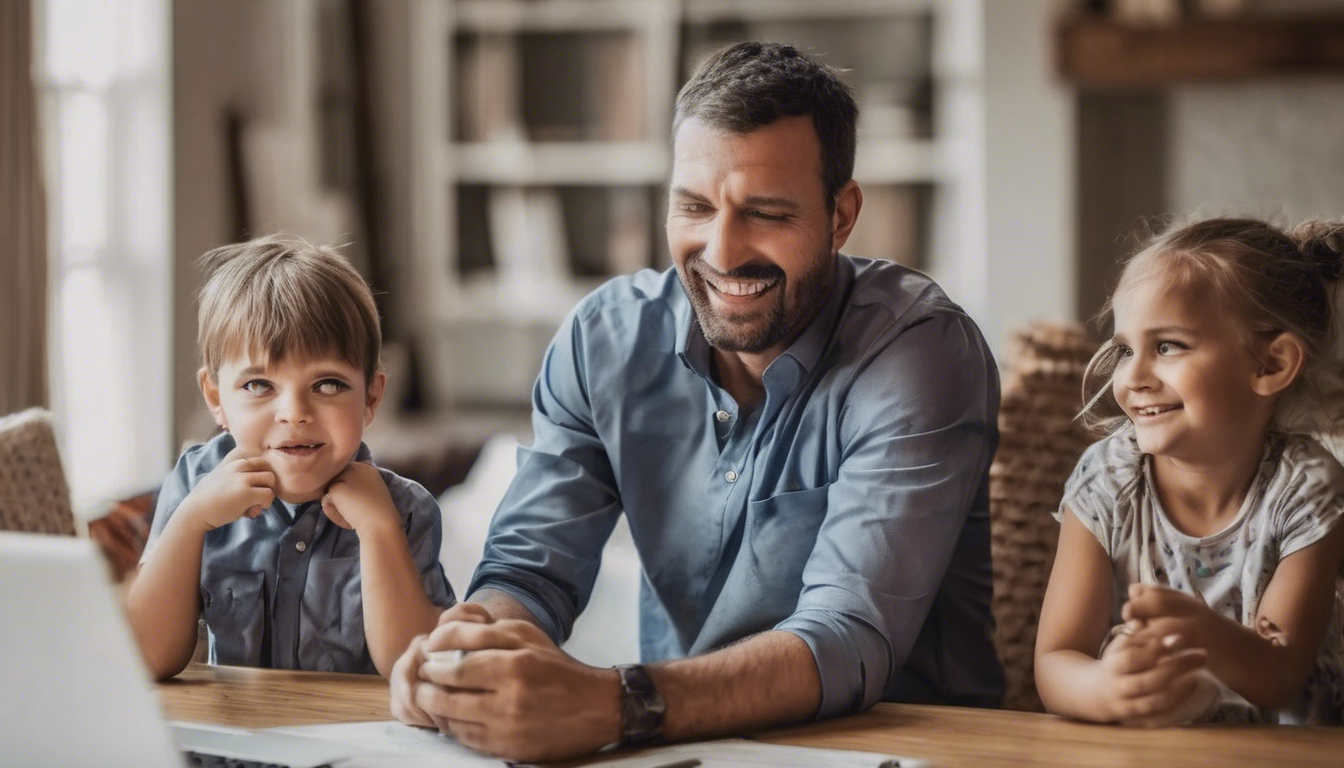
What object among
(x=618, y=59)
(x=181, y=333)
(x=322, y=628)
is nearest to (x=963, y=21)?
(x=618, y=59)

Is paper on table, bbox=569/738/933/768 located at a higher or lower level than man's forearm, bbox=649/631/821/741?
lower

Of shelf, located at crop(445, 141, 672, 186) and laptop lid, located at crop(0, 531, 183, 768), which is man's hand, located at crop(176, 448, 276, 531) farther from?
shelf, located at crop(445, 141, 672, 186)

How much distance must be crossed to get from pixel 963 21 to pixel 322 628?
3438mm

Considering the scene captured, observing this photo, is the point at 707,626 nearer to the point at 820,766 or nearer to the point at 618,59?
the point at 820,766

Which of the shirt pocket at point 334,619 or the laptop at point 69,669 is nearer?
the laptop at point 69,669

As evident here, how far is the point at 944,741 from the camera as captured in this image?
3.91 ft

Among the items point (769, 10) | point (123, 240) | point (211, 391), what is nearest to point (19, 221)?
point (123, 240)

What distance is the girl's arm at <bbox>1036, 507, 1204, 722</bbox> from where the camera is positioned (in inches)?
47.1

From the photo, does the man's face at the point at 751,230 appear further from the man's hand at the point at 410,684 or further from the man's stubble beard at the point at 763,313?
the man's hand at the point at 410,684

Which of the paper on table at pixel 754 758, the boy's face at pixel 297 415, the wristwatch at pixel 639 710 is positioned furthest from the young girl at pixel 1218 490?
the boy's face at pixel 297 415

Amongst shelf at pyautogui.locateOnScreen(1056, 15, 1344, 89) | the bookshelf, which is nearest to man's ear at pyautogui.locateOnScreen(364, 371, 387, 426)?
the bookshelf

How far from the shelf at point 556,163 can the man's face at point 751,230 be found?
3.09 metres

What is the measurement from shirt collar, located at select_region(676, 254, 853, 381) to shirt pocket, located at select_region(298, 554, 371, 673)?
44 centimetres

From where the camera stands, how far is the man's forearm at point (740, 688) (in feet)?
3.94
